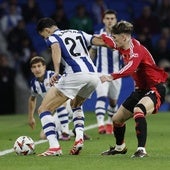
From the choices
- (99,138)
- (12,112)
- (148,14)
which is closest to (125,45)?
(99,138)

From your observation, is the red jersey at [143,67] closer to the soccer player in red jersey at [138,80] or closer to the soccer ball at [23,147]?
the soccer player in red jersey at [138,80]

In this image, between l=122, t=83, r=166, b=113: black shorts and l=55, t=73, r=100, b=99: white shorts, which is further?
l=55, t=73, r=100, b=99: white shorts

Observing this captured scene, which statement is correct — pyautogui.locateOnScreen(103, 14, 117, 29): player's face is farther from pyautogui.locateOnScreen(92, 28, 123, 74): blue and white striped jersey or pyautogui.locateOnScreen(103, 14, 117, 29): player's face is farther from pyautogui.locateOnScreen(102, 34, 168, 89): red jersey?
pyautogui.locateOnScreen(102, 34, 168, 89): red jersey

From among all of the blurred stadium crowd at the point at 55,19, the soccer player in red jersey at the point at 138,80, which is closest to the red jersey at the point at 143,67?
the soccer player in red jersey at the point at 138,80

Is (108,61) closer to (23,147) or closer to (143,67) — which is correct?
(23,147)

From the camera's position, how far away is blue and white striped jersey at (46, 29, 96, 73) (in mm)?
11531

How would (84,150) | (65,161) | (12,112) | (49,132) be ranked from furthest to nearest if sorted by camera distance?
(12,112) → (84,150) → (49,132) → (65,161)

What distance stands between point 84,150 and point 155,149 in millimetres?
1055

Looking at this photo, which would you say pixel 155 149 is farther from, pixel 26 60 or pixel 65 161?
pixel 26 60

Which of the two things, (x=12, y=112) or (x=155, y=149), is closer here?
(x=155, y=149)

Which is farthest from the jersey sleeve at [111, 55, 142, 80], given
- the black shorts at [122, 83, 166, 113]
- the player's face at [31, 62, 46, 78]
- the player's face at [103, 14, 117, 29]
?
the player's face at [103, 14, 117, 29]

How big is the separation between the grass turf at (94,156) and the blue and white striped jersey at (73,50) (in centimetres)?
121

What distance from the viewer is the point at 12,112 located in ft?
75.9

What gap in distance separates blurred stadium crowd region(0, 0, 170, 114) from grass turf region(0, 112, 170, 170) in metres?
5.42
